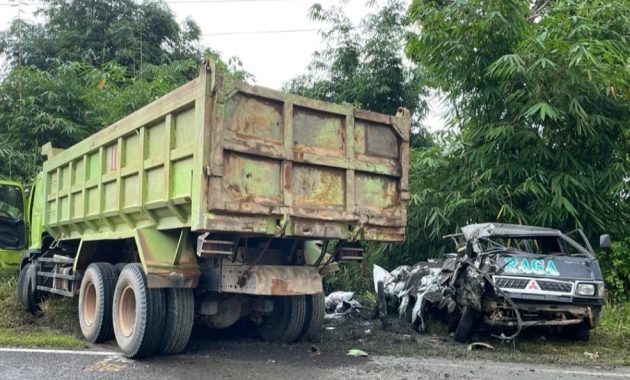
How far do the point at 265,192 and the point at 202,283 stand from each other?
124cm

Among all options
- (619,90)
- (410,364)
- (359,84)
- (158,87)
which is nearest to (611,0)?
(619,90)

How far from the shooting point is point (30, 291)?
28.8ft

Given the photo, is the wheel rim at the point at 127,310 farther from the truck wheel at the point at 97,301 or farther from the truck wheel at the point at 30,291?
the truck wheel at the point at 30,291

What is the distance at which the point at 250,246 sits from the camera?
5.83 m

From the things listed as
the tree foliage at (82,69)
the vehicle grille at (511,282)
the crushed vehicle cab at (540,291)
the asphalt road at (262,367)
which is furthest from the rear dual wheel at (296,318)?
the tree foliage at (82,69)

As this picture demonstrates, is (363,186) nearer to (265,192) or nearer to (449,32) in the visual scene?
(265,192)

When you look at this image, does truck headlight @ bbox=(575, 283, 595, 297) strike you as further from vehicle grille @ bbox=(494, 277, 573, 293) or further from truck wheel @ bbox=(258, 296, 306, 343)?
truck wheel @ bbox=(258, 296, 306, 343)

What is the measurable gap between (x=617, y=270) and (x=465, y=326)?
12.7 ft

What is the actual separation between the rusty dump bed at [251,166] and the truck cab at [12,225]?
12.2 feet

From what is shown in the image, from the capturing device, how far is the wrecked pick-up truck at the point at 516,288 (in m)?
6.51

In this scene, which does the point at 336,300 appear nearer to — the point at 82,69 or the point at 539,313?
the point at 539,313

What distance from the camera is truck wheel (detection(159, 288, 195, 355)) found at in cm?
561

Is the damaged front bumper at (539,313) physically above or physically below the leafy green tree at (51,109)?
below

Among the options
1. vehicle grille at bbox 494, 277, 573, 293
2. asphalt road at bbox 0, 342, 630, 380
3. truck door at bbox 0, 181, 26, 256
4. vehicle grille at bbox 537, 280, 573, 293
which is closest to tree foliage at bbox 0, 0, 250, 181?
truck door at bbox 0, 181, 26, 256
